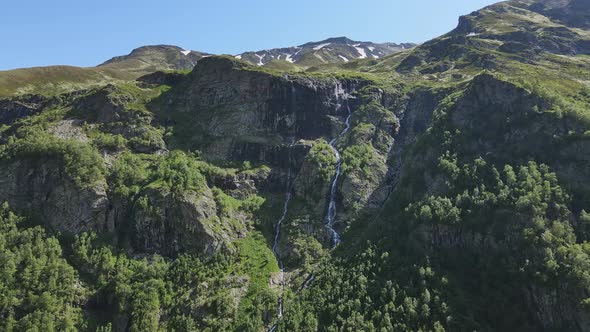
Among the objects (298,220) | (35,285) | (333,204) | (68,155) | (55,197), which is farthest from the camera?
(333,204)

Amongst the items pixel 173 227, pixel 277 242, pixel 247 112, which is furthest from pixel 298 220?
pixel 247 112

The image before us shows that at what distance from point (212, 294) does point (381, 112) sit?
11646cm

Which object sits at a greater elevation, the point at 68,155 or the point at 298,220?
the point at 68,155

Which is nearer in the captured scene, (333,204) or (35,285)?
(35,285)

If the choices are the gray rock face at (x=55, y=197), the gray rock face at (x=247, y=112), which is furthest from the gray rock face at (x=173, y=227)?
the gray rock face at (x=247, y=112)

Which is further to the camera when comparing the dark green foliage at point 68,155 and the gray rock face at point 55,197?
the dark green foliage at point 68,155

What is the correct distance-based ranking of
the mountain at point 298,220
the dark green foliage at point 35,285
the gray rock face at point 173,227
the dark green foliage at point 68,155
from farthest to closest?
the dark green foliage at point 68,155 → the gray rock face at point 173,227 → the mountain at point 298,220 → the dark green foliage at point 35,285

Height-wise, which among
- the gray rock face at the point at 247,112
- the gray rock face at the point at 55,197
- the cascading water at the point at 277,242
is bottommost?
the cascading water at the point at 277,242

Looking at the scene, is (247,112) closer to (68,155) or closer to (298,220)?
(298,220)

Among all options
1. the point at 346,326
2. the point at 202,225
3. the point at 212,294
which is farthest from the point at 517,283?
the point at 202,225

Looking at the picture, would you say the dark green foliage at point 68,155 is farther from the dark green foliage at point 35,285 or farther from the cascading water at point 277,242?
the cascading water at point 277,242

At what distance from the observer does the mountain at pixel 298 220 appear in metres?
99.9

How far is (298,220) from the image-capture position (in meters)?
142

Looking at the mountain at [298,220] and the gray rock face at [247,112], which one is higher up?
the gray rock face at [247,112]
